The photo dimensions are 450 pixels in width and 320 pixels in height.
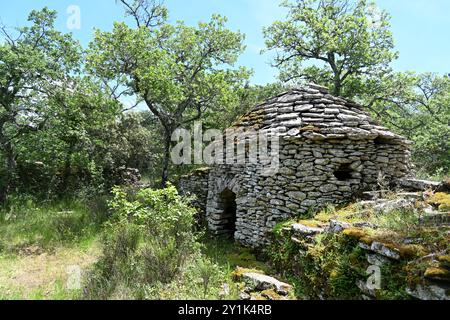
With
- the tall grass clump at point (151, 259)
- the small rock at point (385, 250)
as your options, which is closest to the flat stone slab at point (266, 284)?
the tall grass clump at point (151, 259)

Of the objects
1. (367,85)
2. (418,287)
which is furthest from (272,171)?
(367,85)

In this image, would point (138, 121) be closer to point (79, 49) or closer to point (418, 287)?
point (79, 49)

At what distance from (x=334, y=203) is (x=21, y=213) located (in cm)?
910

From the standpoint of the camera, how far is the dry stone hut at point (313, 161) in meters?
5.91

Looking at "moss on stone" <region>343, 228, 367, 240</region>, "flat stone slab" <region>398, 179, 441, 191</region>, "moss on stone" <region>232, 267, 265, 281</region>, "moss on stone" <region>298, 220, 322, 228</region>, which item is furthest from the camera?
"flat stone slab" <region>398, 179, 441, 191</region>

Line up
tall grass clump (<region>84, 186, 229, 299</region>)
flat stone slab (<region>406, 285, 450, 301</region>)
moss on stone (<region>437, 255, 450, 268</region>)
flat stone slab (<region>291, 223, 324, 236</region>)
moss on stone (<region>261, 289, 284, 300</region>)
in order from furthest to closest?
1. flat stone slab (<region>291, 223, 324, 236</region>)
2. tall grass clump (<region>84, 186, 229, 299</region>)
3. moss on stone (<region>261, 289, 284, 300</region>)
4. moss on stone (<region>437, 255, 450, 268</region>)
5. flat stone slab (<region>406, 285, 450, 301</region>)

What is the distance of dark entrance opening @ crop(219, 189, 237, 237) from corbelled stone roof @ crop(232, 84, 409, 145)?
199 cm

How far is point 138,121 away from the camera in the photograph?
13.7m

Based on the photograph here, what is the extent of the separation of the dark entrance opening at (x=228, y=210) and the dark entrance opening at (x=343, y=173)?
113 inches

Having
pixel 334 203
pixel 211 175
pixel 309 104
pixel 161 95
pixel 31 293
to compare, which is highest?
pixel 161 95

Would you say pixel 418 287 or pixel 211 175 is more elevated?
pixel 211 175

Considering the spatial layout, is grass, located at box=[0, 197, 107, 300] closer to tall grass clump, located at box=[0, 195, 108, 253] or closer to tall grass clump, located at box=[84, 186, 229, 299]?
tall grass clump, located at box=[0, 195, 108, 253]

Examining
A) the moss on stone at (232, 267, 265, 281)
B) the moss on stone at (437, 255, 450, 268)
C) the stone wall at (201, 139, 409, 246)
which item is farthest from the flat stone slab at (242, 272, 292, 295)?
the moss on stone at (437, 255, 450, 268)

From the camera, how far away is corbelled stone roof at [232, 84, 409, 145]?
19.4 feet
